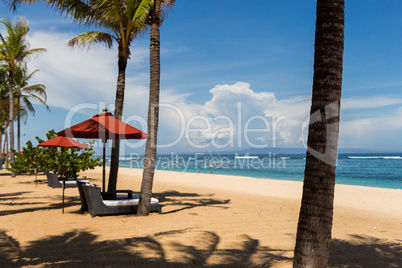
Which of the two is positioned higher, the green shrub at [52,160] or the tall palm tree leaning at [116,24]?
the tall palm tree leaning at [116,24]

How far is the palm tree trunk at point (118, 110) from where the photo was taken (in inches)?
371

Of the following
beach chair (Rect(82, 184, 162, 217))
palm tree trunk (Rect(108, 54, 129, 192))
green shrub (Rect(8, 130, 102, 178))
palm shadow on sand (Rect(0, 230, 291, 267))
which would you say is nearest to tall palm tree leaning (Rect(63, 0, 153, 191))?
palm tree trunk (Rect(108, 54, 129, 192))

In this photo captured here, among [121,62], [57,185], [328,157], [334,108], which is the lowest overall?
[57,185]

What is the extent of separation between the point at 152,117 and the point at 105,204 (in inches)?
93.6

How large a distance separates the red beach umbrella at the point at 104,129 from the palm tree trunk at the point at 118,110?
181 cm

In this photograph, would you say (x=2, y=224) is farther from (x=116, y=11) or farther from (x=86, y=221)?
(x=116, y=11)

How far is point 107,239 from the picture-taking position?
539 cm

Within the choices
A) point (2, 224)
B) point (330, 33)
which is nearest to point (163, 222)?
point (2, 224)

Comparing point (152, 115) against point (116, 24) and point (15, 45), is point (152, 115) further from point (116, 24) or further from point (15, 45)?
point (15, 45)

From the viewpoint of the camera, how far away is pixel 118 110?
9695 mm

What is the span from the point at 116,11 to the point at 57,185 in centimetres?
848

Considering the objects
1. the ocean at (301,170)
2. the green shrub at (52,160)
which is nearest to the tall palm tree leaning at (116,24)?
the green shrub at (52,160)

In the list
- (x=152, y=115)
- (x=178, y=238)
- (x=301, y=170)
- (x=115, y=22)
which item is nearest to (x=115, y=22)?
(x=115, y=22)

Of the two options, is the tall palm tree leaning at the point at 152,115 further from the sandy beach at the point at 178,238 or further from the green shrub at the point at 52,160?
the green shrub at the point at 52,160
